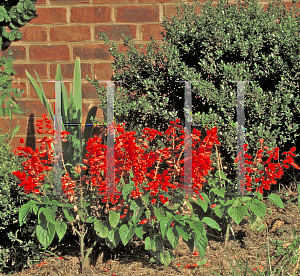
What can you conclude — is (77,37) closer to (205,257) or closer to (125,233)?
(125,233)

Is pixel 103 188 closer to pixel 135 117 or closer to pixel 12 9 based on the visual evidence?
pixel 135 117

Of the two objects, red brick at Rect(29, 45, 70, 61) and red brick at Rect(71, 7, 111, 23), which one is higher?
red brick at Rect(71, 7, 111, 23)

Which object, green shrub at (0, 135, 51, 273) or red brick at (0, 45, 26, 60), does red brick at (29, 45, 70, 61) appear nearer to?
red brick at (0, 45, 26, 60)

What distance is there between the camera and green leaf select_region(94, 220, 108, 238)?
196cm

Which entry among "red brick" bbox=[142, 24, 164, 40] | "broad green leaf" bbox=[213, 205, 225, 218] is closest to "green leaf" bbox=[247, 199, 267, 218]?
"broad green leaf" bbox=[213, 205, 225, 218]

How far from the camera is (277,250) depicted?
2160mm

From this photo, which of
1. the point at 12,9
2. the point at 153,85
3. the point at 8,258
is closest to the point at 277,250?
the point at 153,85

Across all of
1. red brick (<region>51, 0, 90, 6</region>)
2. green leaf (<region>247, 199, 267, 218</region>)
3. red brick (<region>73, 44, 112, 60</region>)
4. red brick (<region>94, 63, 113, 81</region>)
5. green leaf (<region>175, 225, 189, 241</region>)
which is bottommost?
green leaf (<region>175, 225, 189, 241</region>)

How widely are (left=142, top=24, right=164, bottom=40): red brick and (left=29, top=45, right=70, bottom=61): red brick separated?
0.78 meters

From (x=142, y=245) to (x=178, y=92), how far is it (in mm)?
1172

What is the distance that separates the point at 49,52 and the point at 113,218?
210 centimetres

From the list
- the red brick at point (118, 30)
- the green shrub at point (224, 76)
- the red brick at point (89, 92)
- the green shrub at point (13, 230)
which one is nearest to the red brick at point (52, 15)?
the red brick at point (118, 30)

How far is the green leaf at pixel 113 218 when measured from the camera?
1.92m

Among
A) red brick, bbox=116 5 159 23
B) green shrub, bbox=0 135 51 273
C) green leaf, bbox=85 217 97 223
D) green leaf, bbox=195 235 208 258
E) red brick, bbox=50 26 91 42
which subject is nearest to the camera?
green leaf, bbox=195 235 208 258
